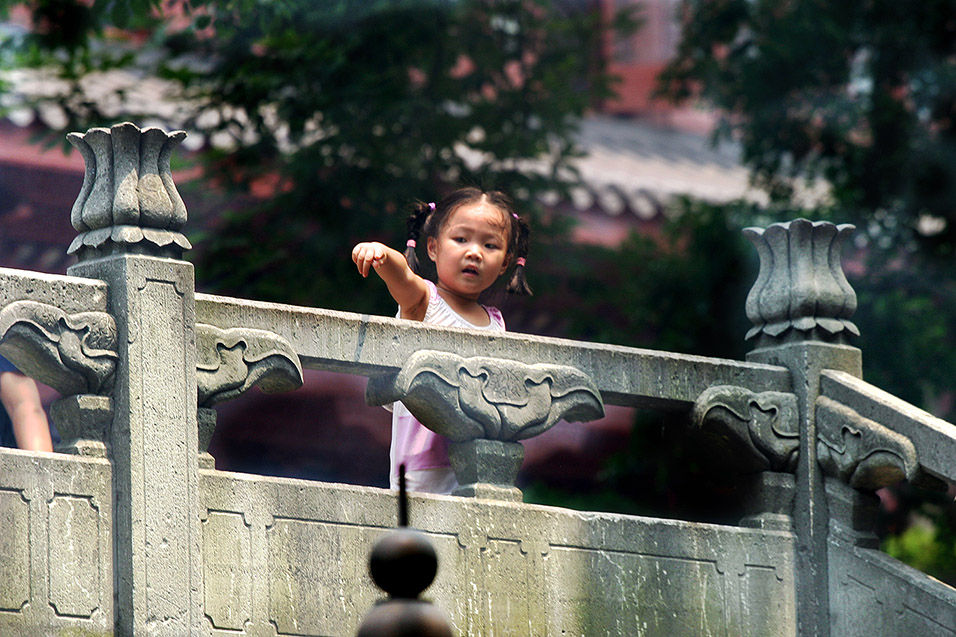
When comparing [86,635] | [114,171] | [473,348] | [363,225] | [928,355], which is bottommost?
[86,635]

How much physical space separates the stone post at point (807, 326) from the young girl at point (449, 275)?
840mm

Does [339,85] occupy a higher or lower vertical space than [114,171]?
higher

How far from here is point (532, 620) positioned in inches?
169

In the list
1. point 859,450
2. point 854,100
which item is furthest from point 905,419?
point 854,100

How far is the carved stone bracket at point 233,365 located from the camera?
402 centimetres

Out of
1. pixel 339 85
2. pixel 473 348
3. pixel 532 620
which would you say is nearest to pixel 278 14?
pixel 339 85

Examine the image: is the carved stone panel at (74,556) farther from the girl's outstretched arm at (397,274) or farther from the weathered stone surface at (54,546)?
the girl's outstretched arm at (397,274)

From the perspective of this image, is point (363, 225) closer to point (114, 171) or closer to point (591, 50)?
point (591, 50)

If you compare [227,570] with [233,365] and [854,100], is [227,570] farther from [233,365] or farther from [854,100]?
[854,100]

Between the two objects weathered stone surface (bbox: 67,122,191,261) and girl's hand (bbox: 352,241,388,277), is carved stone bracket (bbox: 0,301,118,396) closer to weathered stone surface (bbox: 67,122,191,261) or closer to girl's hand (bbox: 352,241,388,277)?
weathered stone surface (bbox: 67,122,191,261)

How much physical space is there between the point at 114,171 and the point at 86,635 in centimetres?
122

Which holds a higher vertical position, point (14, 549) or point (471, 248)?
point (471, 248)

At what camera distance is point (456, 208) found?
16.7 feet

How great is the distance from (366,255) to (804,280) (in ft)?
5.09
